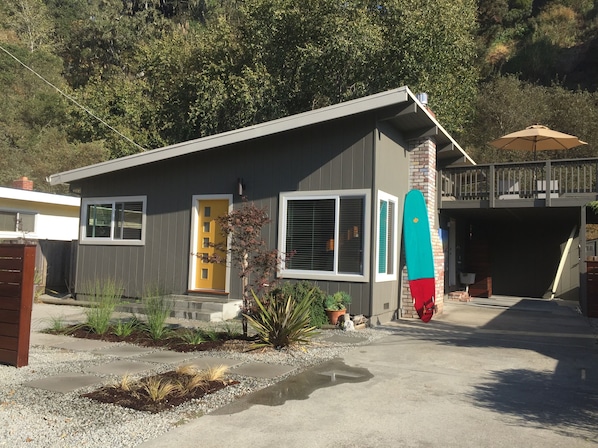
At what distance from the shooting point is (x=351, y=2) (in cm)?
1864

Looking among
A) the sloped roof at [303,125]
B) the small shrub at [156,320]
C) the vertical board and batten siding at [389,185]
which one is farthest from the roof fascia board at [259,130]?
the small shrub at [156,320]

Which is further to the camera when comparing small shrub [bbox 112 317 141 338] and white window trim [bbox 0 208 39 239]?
white window trim [bbox 0 208 39 239]

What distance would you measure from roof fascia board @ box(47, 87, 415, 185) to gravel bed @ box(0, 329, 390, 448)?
15.0ft

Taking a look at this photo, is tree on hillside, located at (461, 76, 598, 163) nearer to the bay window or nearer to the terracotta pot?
the terracotta pot

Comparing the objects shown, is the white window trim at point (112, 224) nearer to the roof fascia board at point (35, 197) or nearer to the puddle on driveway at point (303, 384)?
the roof fascia board at point (35, 197)

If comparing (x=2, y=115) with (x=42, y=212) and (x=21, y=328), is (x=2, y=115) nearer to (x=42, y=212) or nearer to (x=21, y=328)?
(x=42, y=212)

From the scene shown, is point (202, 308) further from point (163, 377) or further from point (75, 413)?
point (75, 413)

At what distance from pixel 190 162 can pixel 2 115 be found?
71.1ft

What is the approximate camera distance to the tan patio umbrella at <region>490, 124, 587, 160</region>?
13.1 meters

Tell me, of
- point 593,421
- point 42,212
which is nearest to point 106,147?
point 42,212

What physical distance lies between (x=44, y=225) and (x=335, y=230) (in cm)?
1099

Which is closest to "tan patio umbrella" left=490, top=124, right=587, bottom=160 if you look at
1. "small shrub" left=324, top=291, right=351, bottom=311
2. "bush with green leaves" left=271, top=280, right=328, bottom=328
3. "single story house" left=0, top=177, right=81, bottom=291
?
"small shrub" left=324, top=291, right=351, bottom=311

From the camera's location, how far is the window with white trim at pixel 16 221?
48.6 ft

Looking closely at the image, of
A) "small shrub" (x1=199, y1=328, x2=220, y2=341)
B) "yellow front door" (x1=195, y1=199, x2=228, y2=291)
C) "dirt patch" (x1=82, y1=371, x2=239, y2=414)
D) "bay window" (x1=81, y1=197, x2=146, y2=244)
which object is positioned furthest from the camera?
"bay window" (x1=81, y1=197, x2=146, y2=244)
